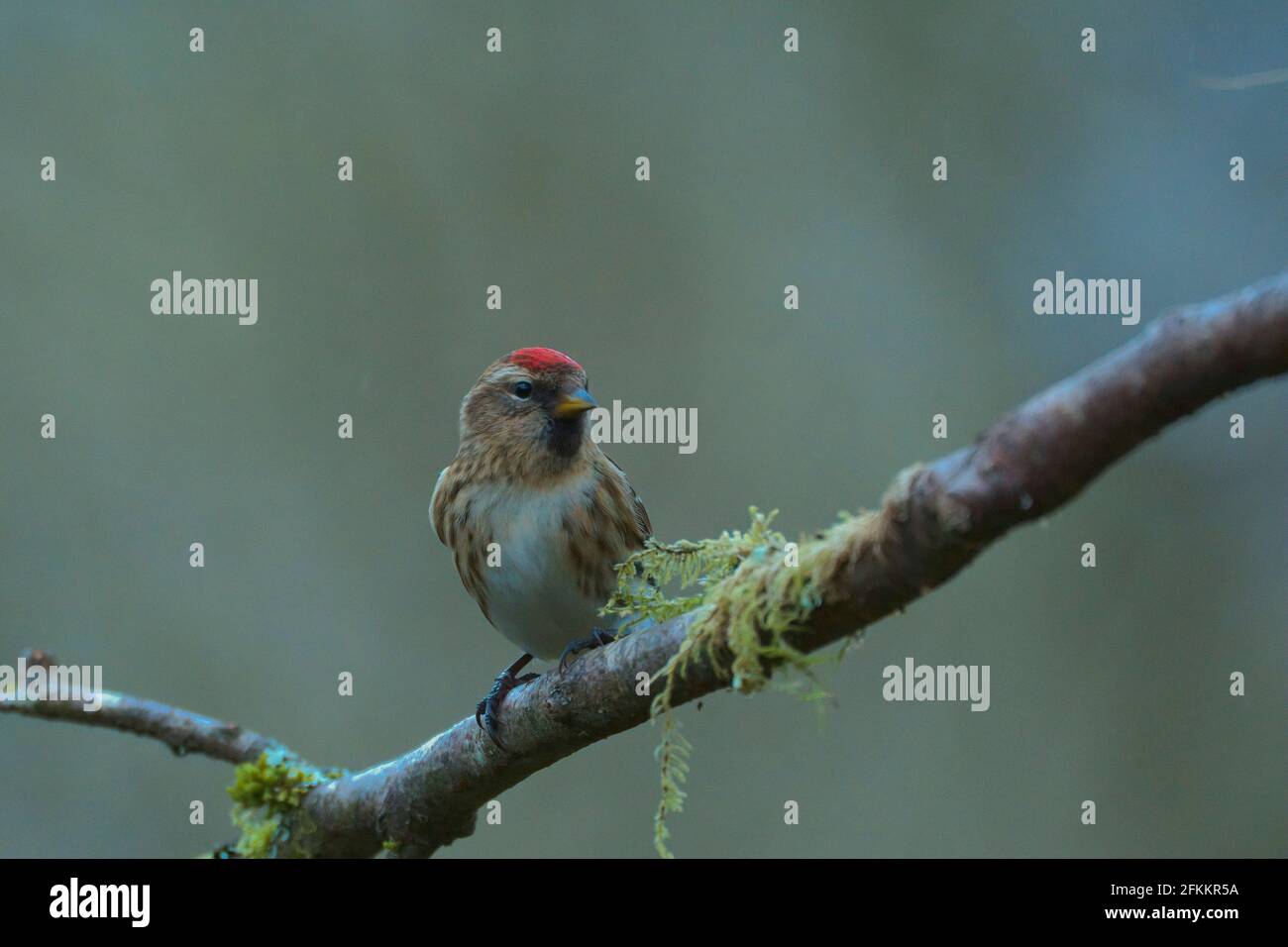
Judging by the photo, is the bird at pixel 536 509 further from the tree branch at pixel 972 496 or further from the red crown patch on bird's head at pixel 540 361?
the tree branch at pixel 972 496

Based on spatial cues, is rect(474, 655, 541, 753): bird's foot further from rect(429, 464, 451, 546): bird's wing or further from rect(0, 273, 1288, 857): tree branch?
rect(429, 464, 451, 546): bird's wing

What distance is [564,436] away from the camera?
3893 mm

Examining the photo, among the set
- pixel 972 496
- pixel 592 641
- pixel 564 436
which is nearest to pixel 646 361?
pixel 564 436

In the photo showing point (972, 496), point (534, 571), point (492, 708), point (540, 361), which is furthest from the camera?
point (540, 361)

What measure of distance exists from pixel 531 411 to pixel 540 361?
17 cm

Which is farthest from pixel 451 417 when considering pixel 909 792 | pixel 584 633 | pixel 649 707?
pixel 649 707

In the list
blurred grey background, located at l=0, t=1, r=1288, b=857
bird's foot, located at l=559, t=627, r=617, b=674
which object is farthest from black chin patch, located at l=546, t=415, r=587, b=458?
blurred grey background, located at l=0, t=1, r=1288, b=857

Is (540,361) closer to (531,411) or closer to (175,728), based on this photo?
(531,411)

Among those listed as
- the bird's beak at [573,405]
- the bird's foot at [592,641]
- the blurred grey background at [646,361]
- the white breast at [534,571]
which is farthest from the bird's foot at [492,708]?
the blurred grey background at [646,361]

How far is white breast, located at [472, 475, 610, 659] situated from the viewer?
3.71m

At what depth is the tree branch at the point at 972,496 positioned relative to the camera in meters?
1.63

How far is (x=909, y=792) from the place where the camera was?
28.1ft
